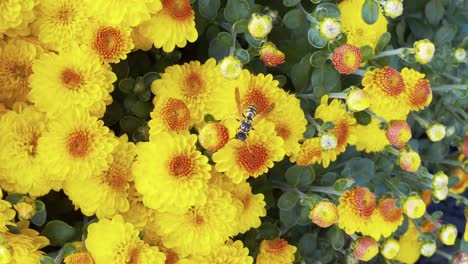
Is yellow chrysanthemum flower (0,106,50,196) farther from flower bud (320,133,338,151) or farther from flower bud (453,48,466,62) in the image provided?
flower bud (453,48,466,62)

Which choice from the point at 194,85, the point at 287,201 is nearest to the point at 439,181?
the point at 287,201

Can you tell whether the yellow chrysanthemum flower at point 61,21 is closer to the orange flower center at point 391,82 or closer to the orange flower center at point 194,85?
the orange flower center at point 194,85

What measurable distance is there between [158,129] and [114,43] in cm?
16

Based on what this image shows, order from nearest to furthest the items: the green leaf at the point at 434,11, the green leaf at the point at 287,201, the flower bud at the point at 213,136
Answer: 1. the flower bud at the point at 213,136
2. the green leaf at the point at 287,201
3. the green leaf at the point at 434,11

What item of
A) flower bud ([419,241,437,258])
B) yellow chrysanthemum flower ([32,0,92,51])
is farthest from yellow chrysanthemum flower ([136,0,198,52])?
flower bud ([419,241,437,258])

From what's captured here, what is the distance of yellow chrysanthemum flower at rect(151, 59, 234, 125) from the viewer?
1.14m

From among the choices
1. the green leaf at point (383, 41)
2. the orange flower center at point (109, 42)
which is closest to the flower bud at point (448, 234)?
the green leaf at point (383, 41)

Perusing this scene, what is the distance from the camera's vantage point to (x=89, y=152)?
1.07 m

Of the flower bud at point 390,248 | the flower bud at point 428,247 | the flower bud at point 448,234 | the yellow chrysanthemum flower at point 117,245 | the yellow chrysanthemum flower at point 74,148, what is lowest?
the flower bud at point 428,247

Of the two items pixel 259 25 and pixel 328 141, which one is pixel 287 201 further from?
pixel 259 25

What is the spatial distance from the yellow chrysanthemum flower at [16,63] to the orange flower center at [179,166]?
30 cm

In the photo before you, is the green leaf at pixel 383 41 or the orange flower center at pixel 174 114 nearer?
the orange flower center at pixel 174 114

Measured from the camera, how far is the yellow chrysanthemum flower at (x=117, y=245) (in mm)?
1049

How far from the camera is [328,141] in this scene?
3.65 feet
